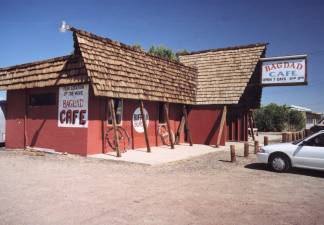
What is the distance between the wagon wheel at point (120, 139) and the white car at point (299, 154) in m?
6.48

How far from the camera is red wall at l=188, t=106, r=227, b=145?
19.0 m

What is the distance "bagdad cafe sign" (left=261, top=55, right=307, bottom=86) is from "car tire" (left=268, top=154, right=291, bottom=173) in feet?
31.2

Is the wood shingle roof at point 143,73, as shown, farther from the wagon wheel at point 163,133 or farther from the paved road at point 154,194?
the paved road at point 154,194

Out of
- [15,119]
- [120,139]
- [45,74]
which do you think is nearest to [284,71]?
[120,139]

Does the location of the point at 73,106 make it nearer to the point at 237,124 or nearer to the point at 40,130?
the point at 40,130

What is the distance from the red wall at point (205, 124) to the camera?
19.0 m

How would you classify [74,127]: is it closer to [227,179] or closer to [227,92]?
[227,179]

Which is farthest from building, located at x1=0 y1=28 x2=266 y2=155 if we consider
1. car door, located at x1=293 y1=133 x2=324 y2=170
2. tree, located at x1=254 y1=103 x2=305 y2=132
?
A: tree, located at x1=254 y1=103 x2=305 y2=132

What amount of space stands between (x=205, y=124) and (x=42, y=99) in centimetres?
942

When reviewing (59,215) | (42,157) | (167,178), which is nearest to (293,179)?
(167,178)

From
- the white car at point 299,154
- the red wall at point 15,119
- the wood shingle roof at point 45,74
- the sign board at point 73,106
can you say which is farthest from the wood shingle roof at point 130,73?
the white car at point 299,154

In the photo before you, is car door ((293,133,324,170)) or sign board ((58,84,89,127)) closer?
car door ((293,133,324,170))

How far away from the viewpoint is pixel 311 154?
33.3 ft

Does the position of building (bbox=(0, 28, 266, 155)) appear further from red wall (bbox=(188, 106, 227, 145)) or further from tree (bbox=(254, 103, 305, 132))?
tree (bbox=(254, 103, 305, 132))
